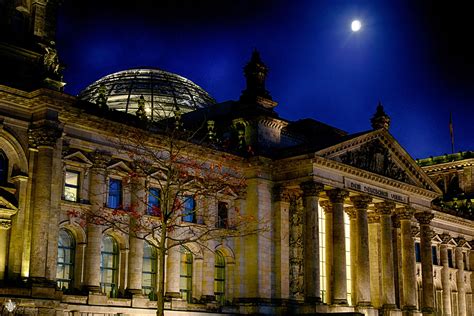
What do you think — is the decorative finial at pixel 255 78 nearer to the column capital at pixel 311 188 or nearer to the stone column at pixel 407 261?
the column capital at pixel 311 188

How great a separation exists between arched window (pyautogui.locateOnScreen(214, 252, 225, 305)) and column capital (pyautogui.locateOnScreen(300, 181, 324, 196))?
313 inches

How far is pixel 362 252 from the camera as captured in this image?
59062mm

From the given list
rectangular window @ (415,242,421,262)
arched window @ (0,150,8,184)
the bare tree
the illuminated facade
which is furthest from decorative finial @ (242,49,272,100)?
rectangular window @ (415,242,421,262)

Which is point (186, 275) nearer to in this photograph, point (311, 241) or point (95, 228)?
point (311, 241)

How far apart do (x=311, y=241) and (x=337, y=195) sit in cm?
462

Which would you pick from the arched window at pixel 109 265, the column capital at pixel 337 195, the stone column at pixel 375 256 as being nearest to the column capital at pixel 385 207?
the stone column at pixel 375 256

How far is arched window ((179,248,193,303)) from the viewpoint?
176 ft

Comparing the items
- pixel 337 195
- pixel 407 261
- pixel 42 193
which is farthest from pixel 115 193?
pixel 407 261

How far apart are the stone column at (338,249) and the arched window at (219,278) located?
8.22 m

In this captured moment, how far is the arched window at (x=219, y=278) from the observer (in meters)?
55.6

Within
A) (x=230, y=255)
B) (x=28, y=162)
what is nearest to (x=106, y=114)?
(x=28, y=162)

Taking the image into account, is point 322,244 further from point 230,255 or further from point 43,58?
point 43,58

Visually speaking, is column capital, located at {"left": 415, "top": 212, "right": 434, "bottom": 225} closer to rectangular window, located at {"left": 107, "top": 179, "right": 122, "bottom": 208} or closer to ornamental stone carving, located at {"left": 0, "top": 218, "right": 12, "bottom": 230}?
rectangular window, located at {"left": 107, "top": 179, "right": 122, "bottom": 208}

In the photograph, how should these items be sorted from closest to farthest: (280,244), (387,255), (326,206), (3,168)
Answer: (3,168) < (280,244) < (326,206) < (387,255)
